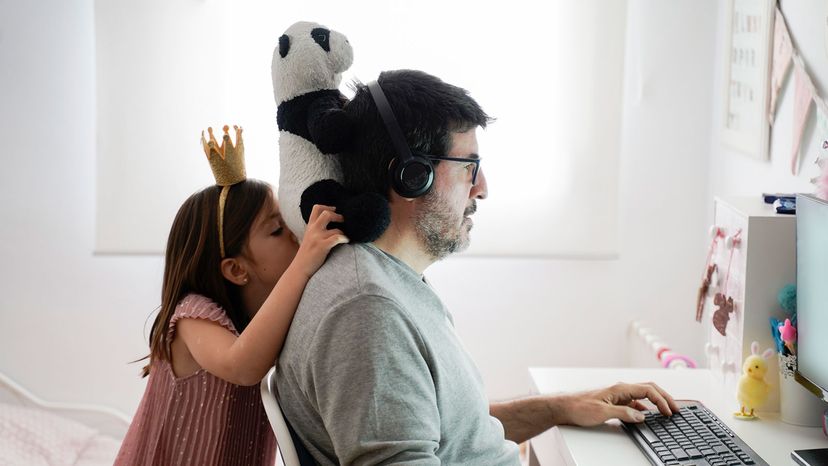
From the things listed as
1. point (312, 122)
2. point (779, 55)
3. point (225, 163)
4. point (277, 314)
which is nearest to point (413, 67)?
point (779, 55)

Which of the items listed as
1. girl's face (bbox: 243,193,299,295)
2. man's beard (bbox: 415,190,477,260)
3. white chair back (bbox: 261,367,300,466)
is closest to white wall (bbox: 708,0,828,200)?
man's beard (bbox: 415,190,477,260)

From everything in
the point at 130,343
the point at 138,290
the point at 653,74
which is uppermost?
the point at 653,74

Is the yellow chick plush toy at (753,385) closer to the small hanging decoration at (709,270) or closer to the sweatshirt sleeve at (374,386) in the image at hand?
the small hanging decoration at (709,270)

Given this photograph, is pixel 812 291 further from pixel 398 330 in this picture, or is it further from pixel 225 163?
pixel 225 163

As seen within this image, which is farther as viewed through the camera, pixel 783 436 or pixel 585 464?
pixel 783 436

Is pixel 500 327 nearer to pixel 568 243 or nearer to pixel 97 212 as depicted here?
pixel 568 243

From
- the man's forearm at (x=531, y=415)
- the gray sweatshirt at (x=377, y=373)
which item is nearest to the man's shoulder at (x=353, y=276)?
the gray sweatshirt at (x=377, y=373)

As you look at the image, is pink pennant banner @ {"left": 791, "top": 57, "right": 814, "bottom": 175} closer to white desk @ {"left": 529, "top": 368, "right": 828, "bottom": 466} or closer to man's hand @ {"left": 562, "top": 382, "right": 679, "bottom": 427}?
white desk @ {"left": 529, "top": 368, "right": 828, "bottom": 466}

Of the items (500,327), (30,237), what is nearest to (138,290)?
(30,237)

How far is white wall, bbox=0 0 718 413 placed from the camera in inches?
117

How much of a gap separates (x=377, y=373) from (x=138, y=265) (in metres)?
2.16

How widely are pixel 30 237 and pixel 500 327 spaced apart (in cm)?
169

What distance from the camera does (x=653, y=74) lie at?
292 cm

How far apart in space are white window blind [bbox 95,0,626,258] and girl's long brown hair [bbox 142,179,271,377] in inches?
52.2
